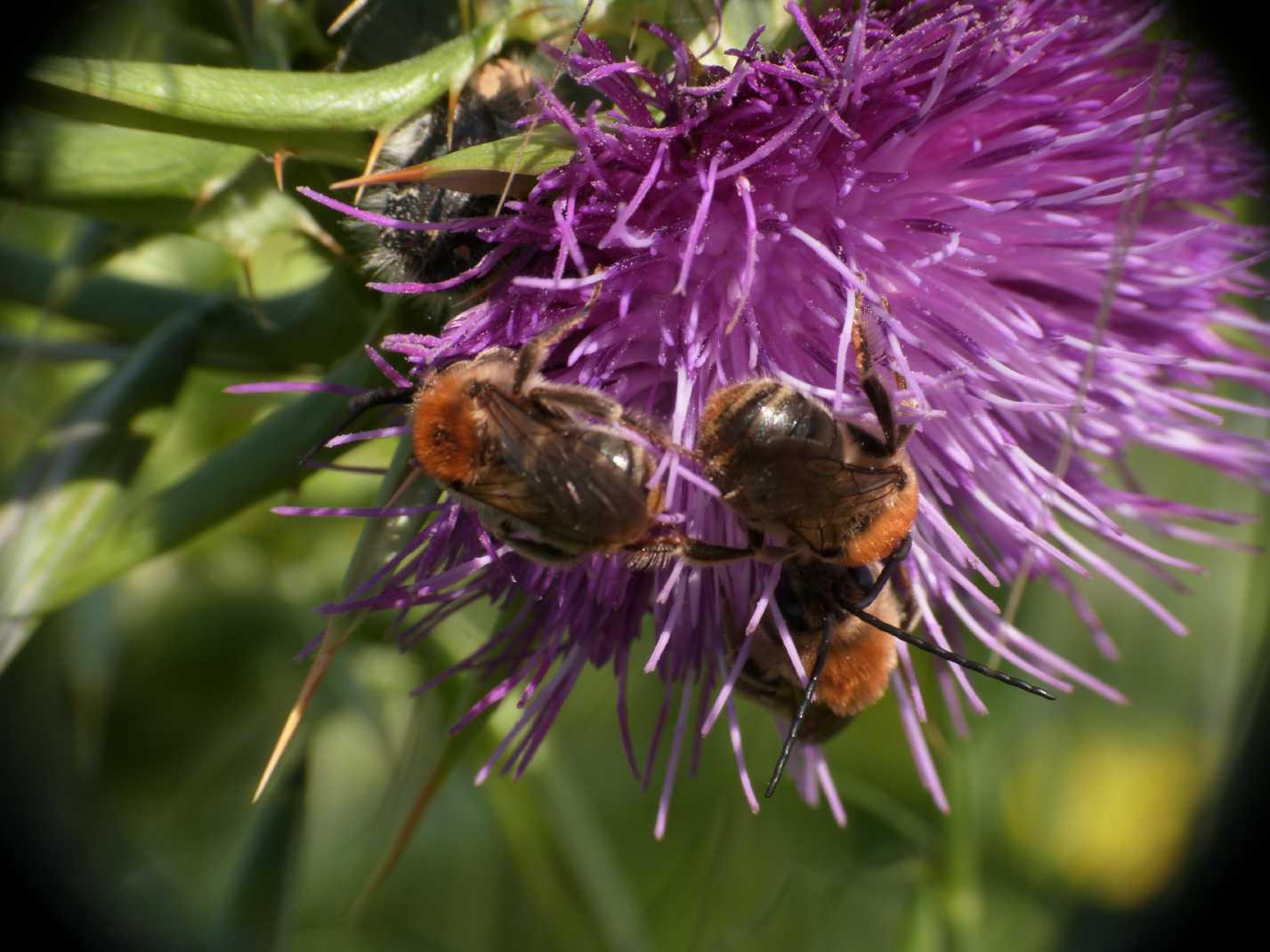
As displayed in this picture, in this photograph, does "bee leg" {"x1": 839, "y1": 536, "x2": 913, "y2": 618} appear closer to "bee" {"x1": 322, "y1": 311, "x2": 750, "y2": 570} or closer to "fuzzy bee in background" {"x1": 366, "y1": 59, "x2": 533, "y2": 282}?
"bee" {"x1": 322, "y1": 311, "x2": 750, "y2": 570}

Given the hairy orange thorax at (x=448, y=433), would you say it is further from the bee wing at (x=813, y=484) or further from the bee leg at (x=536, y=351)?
the bee wing at (x=813, y=484)

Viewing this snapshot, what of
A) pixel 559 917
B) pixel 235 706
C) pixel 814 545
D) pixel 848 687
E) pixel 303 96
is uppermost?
pixel 303 96

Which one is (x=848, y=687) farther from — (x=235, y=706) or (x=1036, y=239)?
(x=235, y=706)

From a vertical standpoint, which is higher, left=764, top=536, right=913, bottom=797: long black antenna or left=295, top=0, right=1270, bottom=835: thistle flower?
left=295, top=0, right=1270, bottom=835: thistle flower

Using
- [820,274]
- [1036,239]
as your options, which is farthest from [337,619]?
[1036,239]

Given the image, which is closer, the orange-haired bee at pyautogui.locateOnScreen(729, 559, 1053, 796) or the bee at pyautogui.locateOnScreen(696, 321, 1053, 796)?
the bee at pyautogui.locateOnScreen(696, 321, 1053, 796)

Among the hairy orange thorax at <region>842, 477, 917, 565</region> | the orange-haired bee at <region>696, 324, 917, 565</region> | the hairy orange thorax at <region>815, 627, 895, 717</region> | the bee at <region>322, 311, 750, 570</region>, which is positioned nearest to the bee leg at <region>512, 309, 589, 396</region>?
the bee at <region>322, 311, 750, 570</region>
